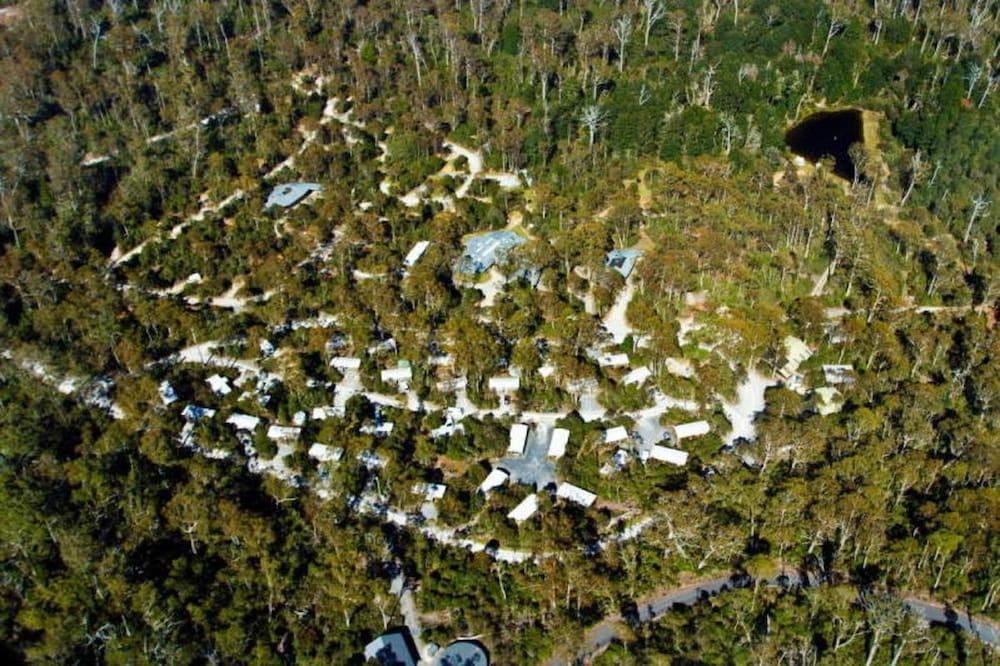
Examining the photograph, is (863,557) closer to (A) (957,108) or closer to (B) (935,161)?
(B) (935,161)

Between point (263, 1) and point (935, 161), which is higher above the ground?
point (263, 1)

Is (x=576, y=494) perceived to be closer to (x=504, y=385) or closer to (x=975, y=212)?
(x=504, y=385)

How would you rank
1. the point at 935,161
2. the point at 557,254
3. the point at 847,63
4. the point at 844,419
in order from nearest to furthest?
the point at 844,419 < the point at 557,254 < the point at 935,161 < the point at 847,63

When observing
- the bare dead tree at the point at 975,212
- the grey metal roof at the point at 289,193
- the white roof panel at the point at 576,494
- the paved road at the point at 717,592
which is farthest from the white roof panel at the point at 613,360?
the grey metal roof at the point at 289,193

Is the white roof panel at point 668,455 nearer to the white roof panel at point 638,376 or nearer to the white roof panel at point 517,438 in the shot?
the white roof panel at point 638,376

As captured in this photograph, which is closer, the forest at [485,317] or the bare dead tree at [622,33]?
the forest at [485,317]

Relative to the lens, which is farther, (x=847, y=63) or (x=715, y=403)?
(x=847, y=63)

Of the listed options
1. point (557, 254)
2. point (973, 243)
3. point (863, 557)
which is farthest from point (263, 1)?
point (863, 557)
